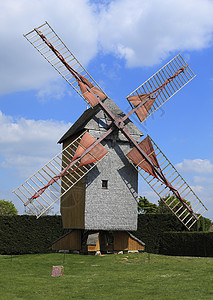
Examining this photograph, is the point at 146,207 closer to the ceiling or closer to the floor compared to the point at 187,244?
closer to the ceiling

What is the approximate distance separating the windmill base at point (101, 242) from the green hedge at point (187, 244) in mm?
2342

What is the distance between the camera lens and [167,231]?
22125mm

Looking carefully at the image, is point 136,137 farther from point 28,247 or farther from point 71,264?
point 28,247

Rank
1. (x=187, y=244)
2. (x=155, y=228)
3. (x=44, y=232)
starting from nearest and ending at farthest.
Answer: (x=187, y=244)
(x=155, y=228)
(x=44, y=232)

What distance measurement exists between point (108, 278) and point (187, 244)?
A: 8.84m

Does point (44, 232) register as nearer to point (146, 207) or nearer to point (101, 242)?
point (101, 242)

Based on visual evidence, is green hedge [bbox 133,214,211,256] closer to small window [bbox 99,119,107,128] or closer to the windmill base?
the windmill base

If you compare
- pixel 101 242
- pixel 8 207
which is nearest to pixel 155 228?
pixel 101 242

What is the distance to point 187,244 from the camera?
67.4ft

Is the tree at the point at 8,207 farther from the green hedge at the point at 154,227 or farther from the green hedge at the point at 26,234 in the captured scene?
the green hedge at the point at 154,227

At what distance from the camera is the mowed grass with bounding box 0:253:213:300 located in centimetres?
1020

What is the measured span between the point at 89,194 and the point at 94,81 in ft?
17.6

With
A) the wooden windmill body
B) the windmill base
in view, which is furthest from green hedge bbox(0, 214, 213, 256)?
the wooden windmill body

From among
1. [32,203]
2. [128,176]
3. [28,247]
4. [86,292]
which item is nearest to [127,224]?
[128,176]
